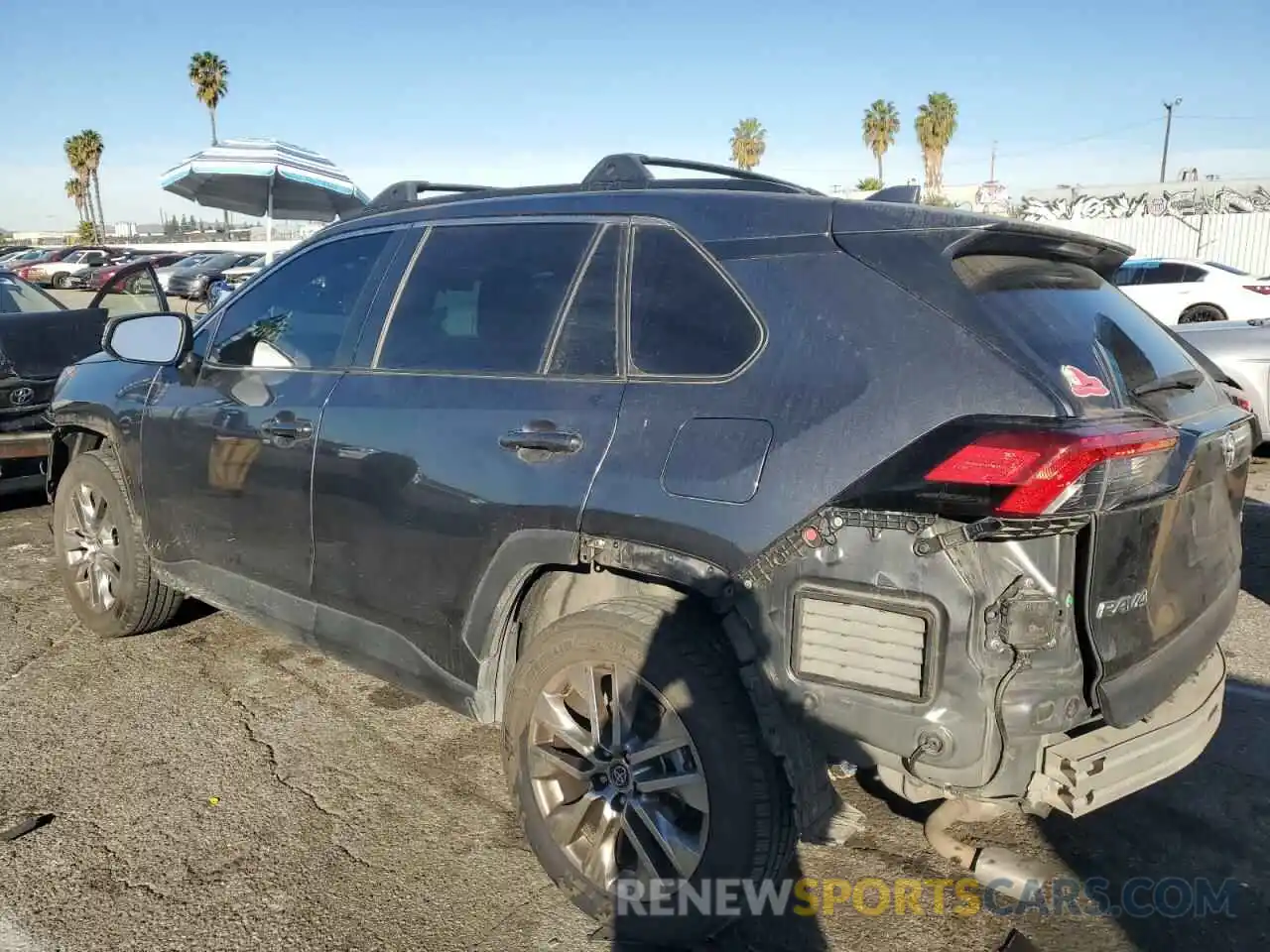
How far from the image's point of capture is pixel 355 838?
3074 mm

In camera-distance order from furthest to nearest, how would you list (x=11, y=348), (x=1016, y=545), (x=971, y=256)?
(x=11, y=348), (x=971, y=256), (x=1016, y=545)

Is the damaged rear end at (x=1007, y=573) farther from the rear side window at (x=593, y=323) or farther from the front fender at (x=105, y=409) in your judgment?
the front fender at (x=105, y=409)

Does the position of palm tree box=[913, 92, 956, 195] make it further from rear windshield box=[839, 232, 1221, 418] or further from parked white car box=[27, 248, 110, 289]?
rear windshield box=[839, 232, 1221, 418]

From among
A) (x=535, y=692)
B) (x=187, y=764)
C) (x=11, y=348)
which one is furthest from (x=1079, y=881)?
(x=11, y=348)

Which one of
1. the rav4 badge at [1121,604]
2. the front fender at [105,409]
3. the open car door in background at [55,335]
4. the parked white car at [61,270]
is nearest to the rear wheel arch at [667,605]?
the rav4 badge at [1121,604]

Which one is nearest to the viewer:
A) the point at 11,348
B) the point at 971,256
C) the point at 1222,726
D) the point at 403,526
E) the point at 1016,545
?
the point at 1016,545

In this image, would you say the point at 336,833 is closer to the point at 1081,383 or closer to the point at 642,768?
the point at 642,768

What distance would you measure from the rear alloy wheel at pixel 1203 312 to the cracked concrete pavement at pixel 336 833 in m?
12.4

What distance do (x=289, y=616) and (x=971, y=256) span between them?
2506 mm

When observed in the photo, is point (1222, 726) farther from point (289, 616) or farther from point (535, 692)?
point (289, 616)

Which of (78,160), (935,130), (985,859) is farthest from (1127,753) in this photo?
(78,160)

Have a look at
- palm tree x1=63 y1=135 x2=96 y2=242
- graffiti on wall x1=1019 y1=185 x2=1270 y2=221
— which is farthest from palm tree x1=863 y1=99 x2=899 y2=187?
palm tree x1=63 y1=135 x2=96 y2=242

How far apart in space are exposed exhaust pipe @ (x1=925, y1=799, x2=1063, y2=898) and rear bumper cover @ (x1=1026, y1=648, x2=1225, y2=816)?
0.52m

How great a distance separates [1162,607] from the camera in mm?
2359
